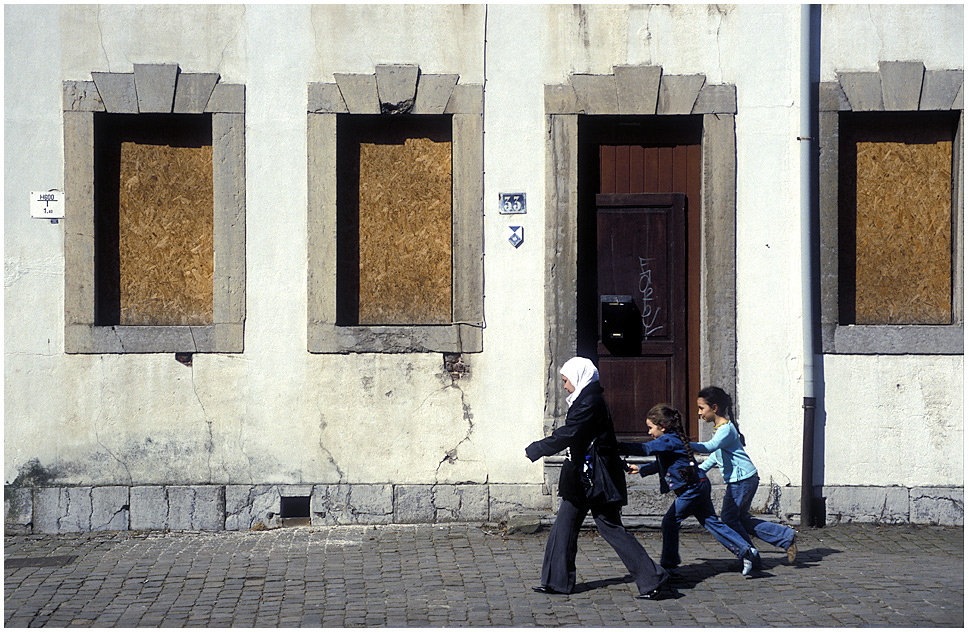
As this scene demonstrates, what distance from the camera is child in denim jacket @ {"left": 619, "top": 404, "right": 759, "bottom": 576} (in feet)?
19.9

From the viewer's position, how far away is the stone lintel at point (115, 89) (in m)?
7.88

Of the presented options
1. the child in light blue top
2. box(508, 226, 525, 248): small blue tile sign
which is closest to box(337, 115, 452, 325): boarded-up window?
box(508, 226, 525, 248): small blue tile sign

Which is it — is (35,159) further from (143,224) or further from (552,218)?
(552,218)

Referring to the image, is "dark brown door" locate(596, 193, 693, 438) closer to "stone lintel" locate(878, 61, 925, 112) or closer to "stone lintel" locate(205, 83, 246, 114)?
"stone lintel" locate(878, 61, 925, 112)

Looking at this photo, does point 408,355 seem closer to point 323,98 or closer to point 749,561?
point 323,98

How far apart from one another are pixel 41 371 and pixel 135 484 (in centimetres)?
113

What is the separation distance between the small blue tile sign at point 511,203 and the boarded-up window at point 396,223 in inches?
18.4

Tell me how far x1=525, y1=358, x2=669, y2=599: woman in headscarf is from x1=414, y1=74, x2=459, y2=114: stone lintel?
113 inches

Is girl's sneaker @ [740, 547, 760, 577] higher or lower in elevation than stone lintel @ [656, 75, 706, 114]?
lower

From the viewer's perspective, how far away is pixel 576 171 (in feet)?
25.9

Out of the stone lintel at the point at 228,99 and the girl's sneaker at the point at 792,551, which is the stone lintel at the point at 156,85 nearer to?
the stone lintel at the point at 228,99

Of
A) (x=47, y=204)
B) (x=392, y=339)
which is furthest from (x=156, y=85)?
(x=392, y=339)

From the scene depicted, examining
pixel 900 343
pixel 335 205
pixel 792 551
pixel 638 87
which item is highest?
pixel 638 87

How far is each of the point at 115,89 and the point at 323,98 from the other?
5.25 ft
